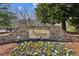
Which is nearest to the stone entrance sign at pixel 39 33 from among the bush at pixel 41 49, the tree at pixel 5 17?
the bush at pixel 41 49

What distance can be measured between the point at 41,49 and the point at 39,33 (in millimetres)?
114

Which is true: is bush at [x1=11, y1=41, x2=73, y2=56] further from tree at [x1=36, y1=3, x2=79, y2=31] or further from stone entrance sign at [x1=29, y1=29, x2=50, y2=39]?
tree at [x1=36, y1=3, x2=79, y2=31]

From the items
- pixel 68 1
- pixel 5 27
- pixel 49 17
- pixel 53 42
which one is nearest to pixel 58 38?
pixel 53 42

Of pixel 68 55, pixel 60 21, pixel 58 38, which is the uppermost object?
pixel 60 21

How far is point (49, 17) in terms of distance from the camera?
109 cm

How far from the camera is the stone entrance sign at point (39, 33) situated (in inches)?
43.2

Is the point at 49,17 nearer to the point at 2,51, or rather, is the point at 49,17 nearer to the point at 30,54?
the point at 30,54

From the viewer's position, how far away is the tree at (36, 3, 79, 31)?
1.09 meters

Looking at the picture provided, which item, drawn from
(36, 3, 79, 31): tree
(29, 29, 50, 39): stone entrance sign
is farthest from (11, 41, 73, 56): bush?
(36, 3, 79, 31): tree

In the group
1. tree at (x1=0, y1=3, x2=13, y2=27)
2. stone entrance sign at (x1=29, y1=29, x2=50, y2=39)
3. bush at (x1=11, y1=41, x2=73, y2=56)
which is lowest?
bush at (x1=11, y1=41, x2=73, y2=56)

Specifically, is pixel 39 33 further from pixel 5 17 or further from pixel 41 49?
pixel 5 17

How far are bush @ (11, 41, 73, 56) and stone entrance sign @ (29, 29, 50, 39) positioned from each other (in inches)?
1.7

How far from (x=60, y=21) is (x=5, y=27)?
15.4 inches

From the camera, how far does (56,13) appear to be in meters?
1.09
